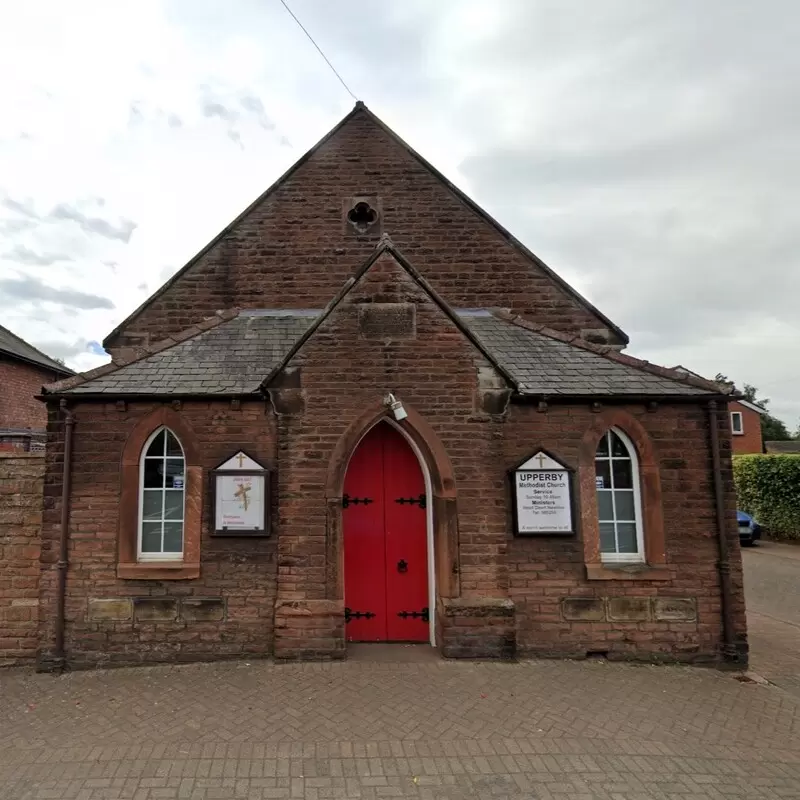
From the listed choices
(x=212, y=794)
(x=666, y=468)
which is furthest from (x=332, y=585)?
(x=666, y=468)

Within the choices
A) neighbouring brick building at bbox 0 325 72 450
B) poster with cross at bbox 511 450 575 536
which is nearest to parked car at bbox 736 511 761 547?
poster with cross at bbox 511 450 575 536

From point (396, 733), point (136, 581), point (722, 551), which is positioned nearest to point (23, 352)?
point (136, 581)

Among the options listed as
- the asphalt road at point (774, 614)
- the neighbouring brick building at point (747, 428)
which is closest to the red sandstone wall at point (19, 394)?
the asphalt road at point (774, 614)

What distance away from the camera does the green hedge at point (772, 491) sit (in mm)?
17203

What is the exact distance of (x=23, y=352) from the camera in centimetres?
1961

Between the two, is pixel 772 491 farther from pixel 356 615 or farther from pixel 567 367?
pixel 356 615

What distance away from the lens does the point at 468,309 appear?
827 cm

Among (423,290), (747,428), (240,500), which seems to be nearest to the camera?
(240,500)

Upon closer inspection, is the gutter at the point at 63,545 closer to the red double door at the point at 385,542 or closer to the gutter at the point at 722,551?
the red double door at the point at 385,542

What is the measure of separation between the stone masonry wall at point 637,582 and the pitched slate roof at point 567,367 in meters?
0.40

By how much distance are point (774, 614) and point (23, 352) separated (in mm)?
25179

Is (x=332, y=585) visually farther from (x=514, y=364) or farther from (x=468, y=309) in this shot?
(x=468, y=309)

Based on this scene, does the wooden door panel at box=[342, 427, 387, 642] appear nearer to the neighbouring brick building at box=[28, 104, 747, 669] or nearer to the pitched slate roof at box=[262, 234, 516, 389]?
the neighbouring brick building at box=[28, 104, 747, 669]

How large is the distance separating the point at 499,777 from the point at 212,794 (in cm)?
220
